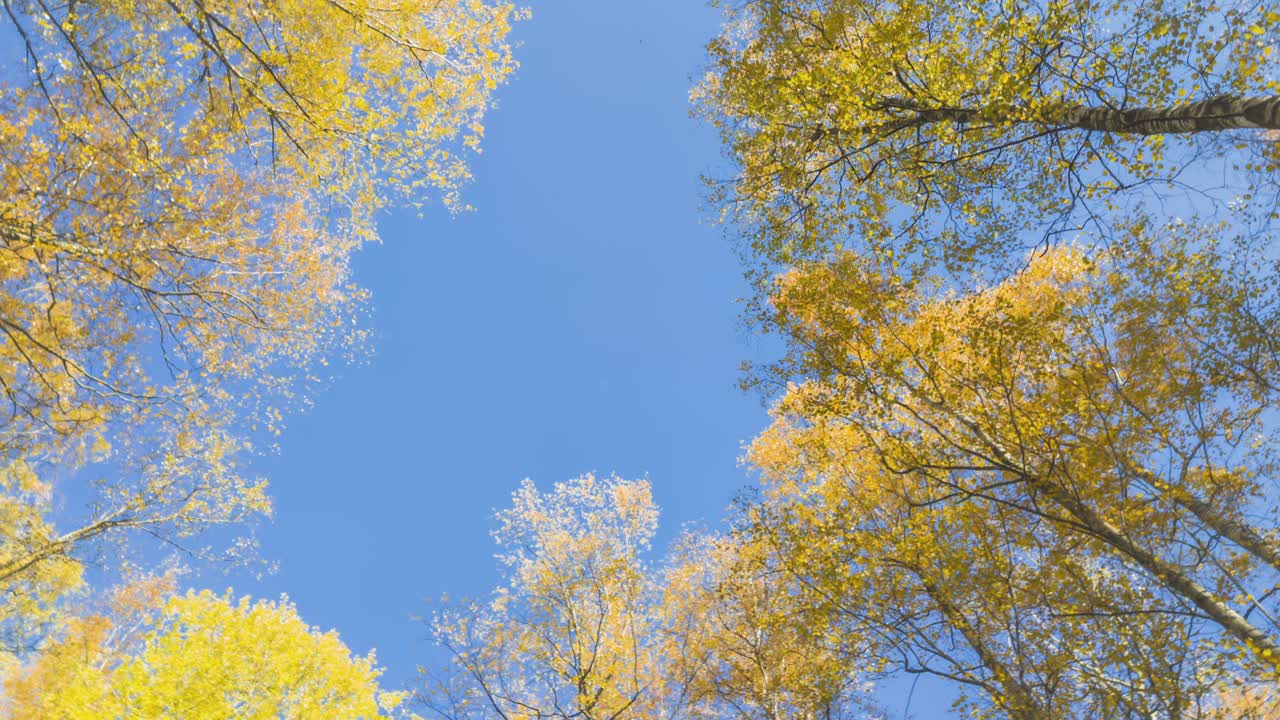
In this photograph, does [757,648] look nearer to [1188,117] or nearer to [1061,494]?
[1061,494]

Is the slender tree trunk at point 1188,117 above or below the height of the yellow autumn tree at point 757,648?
above

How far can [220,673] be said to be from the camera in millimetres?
8562

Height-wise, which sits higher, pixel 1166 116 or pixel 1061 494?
pixel 1166 116

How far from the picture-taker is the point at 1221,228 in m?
A: 5.65

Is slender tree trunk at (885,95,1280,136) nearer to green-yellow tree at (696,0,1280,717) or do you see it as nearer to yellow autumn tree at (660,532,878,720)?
green-yellow tree at (696,0,1280,717)

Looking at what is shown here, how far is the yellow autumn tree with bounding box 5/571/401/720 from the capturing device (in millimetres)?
8084

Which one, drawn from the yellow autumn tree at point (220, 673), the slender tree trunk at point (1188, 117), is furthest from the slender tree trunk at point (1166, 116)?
the yellow autumn tree at point (220, 673)

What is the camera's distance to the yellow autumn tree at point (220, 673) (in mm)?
8084

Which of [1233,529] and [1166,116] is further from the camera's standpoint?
[1233,529]

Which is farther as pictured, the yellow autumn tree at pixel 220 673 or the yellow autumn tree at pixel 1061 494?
the yellow autumn tree at pixel 220 673

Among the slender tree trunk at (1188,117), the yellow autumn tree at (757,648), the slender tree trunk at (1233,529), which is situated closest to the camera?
the slender tree trunk at (1188,117)

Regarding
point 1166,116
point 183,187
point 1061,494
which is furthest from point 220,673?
point 1166,116

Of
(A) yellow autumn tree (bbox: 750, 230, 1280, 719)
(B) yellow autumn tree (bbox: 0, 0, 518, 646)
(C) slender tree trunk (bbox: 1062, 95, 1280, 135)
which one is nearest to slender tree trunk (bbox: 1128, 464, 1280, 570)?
(A) yellow autumn tree (bbox: 750, 230, 1280, 719)

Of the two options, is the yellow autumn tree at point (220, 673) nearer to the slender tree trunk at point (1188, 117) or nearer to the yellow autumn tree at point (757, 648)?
the yellow autumn tree at point (757, 648)
